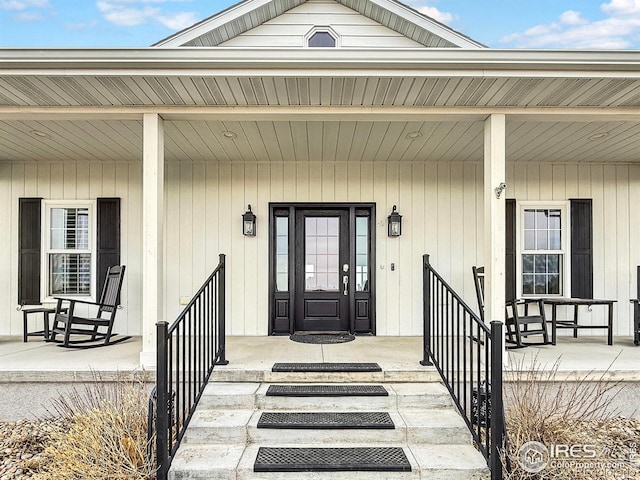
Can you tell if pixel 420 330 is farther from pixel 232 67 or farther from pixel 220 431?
pixel 232 67

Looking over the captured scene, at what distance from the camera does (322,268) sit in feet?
20.3

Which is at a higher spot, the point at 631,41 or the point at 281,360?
the point at 631,41

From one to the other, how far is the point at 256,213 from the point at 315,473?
3.87 meters

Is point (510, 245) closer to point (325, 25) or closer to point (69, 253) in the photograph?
point (325, 25)

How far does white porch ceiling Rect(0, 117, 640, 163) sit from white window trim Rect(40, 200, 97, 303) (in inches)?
22.7

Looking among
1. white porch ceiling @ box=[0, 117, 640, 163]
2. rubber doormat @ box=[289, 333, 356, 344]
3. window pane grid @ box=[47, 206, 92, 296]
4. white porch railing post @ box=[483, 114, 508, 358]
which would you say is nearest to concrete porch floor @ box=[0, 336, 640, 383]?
rubber doormat @ box=[289, 333, 356, 344]

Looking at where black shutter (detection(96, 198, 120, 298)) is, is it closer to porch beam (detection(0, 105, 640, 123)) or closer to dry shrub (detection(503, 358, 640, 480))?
porch beam (detection(0, 105, 640, 123))

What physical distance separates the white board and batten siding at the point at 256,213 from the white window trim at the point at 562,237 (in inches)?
20.7

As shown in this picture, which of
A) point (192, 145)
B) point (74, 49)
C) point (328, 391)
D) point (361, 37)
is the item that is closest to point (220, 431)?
point (328, 391)

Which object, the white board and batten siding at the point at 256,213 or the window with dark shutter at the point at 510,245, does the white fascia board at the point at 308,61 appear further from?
the window with dark shutter at the point at 510,245

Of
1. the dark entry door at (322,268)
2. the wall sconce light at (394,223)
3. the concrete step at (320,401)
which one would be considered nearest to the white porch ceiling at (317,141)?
the wall sconce light at (394,223)

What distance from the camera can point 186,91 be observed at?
372cm

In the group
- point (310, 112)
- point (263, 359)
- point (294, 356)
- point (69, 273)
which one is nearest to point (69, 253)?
point (69, 273)

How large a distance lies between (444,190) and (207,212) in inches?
125
